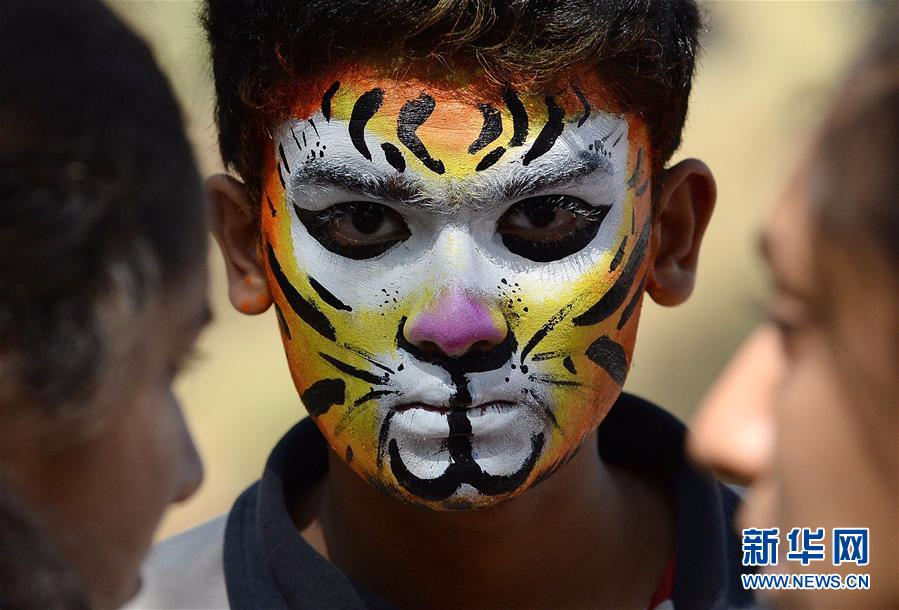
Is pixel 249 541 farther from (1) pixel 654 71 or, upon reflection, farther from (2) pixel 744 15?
(2) pixel 744 15

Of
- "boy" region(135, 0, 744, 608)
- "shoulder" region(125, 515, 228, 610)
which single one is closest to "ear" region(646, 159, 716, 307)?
"boy" region(135, 0, 744, 608)

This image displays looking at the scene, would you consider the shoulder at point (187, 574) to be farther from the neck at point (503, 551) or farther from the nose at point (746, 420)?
the nose at point (746, 420)

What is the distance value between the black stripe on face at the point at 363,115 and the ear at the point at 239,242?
15.6 inches

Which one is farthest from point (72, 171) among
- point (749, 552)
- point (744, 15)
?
point (744, 15)

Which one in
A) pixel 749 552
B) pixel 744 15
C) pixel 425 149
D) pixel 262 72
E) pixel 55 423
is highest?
pixel 744 15

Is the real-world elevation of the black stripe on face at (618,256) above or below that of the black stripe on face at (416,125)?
below

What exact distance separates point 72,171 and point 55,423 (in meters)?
0.34

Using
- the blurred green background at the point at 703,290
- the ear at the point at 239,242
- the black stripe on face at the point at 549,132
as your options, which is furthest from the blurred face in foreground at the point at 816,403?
the blurred green background at the point at 703,290

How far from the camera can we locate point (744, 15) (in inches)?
347

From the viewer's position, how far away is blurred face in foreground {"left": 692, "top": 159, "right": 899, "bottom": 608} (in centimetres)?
173

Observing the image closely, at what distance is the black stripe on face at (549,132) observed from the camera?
7.93 ft

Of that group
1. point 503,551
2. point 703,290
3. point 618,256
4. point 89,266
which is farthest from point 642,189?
point 703,290

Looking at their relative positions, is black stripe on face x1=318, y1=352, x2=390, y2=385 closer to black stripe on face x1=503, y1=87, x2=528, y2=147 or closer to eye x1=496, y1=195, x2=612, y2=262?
eye x1=496, y1=195, x2=612, y2=262

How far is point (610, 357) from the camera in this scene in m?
2.57
